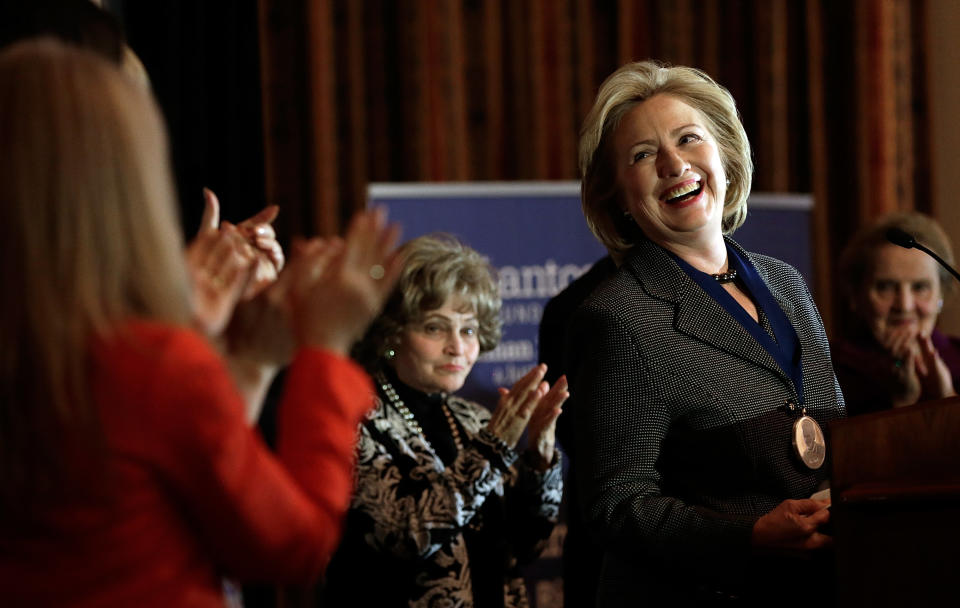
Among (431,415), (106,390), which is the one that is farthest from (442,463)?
(106,390)

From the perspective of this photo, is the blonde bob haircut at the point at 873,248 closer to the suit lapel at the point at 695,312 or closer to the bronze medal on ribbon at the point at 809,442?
the suit lapel at the point at 695,312

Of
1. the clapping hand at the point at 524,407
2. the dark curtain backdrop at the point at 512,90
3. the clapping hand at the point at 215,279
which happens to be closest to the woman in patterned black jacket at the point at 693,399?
the clapping hand at the point at 524,407

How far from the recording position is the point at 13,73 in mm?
1147

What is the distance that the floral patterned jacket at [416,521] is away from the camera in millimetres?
2479

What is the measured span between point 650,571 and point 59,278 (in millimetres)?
1218

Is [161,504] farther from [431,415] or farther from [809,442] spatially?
[431,415]

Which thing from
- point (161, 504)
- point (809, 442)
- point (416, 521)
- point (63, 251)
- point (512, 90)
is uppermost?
point (512, 90)

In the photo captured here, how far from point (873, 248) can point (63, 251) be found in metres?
3.13

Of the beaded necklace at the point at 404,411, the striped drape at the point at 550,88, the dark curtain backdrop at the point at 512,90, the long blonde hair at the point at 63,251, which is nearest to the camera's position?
the long blonde hair at the point at 63,251

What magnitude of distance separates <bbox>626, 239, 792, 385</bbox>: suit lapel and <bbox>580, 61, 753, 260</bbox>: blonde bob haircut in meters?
0.18

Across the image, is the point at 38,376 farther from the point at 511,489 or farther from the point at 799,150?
the point at 799,150

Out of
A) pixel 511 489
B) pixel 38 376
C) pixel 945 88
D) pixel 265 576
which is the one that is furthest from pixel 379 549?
pixel 945 88

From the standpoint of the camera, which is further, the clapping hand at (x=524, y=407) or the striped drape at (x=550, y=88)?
the striped drape at (x=550, y=88)

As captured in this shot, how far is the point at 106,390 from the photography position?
1100 millimetres
